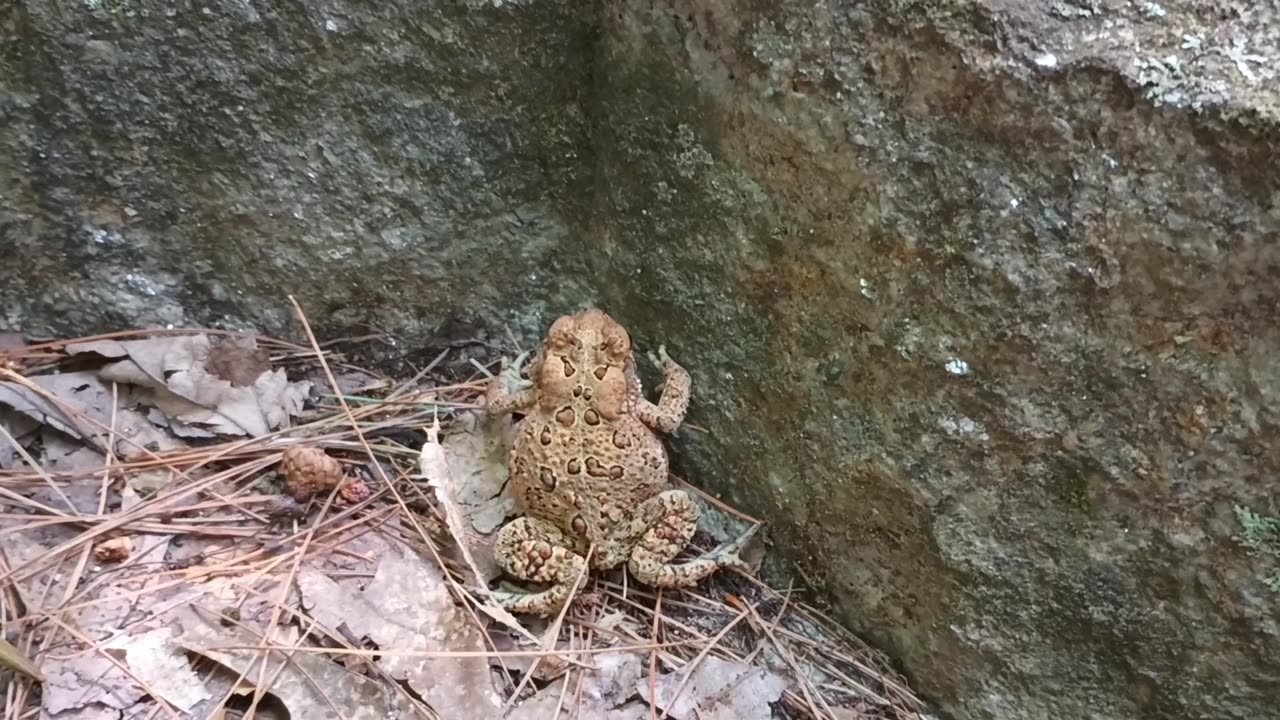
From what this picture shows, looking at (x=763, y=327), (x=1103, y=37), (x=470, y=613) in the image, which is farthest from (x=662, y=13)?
(x=470, y=613)

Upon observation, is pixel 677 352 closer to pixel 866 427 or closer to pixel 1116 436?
pixel 866 427

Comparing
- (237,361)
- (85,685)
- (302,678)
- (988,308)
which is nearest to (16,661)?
(85,685)

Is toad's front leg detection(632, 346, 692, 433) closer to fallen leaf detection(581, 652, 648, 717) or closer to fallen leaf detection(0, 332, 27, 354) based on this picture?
fallen leaf detection(581, 652, 648, 717)

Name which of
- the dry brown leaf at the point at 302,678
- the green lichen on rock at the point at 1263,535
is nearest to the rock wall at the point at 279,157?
the dry brown leaf at the point at 302,678

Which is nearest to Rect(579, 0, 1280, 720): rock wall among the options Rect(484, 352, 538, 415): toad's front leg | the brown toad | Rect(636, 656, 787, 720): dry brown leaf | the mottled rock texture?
the mottled rock texture

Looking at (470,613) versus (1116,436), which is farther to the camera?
(470,613)

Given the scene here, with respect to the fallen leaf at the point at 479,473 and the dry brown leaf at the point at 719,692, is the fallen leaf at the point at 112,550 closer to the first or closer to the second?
the fallen leaf at the point at 479,473

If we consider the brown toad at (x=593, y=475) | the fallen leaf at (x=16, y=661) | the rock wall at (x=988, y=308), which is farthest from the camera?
the brown toad at (x=593, y=475)
